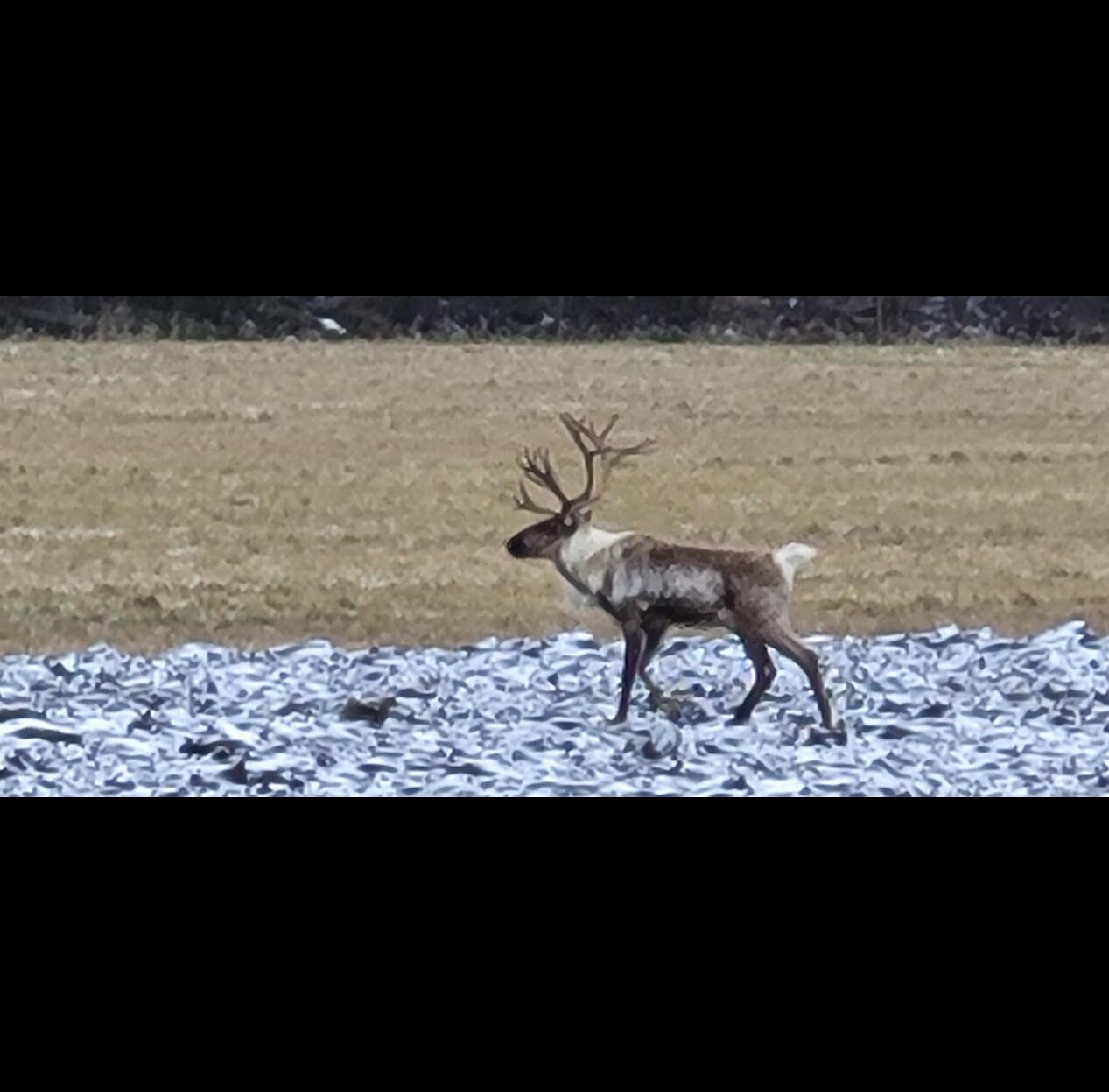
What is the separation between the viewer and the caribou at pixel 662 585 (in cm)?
410

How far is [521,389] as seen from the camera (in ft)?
14.5

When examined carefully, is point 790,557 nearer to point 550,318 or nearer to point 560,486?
point 560,486

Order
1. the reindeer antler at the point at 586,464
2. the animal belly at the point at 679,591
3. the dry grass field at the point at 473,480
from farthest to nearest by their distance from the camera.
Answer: the dry grass field at the point at 473,480 → the reindeer antler at the point at 586,464 → the animal belly at the point at 679,591

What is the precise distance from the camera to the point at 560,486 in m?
4.27

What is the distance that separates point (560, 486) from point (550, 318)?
0.37 metres

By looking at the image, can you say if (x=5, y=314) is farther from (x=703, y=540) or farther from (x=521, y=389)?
(x=703, y=540)

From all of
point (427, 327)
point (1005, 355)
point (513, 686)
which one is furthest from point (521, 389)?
point (1005, 355)

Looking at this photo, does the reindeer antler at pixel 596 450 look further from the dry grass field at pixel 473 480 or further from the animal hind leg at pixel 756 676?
the animal hind leg at pixel 756 676

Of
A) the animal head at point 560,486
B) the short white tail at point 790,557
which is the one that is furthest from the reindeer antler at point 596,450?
the short white tail at point 790,557

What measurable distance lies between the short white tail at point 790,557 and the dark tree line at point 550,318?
52 cm

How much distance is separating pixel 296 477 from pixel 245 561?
0.19 m

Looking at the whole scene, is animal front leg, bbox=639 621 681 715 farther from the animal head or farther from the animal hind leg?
the animal head

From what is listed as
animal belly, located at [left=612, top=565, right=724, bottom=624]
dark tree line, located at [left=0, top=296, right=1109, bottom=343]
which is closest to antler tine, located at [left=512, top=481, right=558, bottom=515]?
animal belly, located at [left=612, top=565, right=724, bottom=624]

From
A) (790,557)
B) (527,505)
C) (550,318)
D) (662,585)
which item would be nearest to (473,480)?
(527,505)
